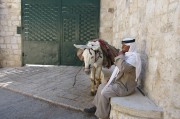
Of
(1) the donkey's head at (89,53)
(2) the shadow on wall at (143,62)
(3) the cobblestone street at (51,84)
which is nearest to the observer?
(2) the shadow on wall at (143,62)

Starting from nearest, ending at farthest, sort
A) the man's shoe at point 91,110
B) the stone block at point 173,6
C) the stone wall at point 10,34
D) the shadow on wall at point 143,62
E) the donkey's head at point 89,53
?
the stone block at point 173,6 < the shadow on wall at point 143,62 < the man's shoe at point 91,110 < the donkey's head at point 89,53 < the stone wall at point 10,34

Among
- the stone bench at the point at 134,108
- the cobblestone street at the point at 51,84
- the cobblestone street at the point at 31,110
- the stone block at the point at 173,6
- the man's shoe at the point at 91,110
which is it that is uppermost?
the stone block at the point at 173,6

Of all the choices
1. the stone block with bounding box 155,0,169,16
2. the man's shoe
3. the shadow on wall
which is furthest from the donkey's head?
the stone block with bounding box 155,0,169,16

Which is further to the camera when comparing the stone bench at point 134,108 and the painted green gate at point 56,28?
the painted green gate at point 56,28

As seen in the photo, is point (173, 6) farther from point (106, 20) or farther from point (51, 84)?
point (106, 20)

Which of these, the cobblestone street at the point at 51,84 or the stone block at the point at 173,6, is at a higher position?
the stone block at the point at 173,6

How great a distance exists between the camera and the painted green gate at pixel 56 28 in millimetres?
8477

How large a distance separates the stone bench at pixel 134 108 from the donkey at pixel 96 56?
4.01 ft

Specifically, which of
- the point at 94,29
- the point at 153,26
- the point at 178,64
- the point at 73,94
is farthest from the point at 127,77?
the point at 94,29

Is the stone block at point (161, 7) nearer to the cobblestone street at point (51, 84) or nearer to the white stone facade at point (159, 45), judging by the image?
the white stone facade at point (159, 45)

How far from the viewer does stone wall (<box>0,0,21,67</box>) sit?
855cm

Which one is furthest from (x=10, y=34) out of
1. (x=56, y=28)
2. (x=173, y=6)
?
(x=173, y=6)

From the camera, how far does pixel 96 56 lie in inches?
181

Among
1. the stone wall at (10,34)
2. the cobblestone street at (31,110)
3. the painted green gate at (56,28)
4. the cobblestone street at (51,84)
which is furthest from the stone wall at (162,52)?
the stone wall at (10,34)
